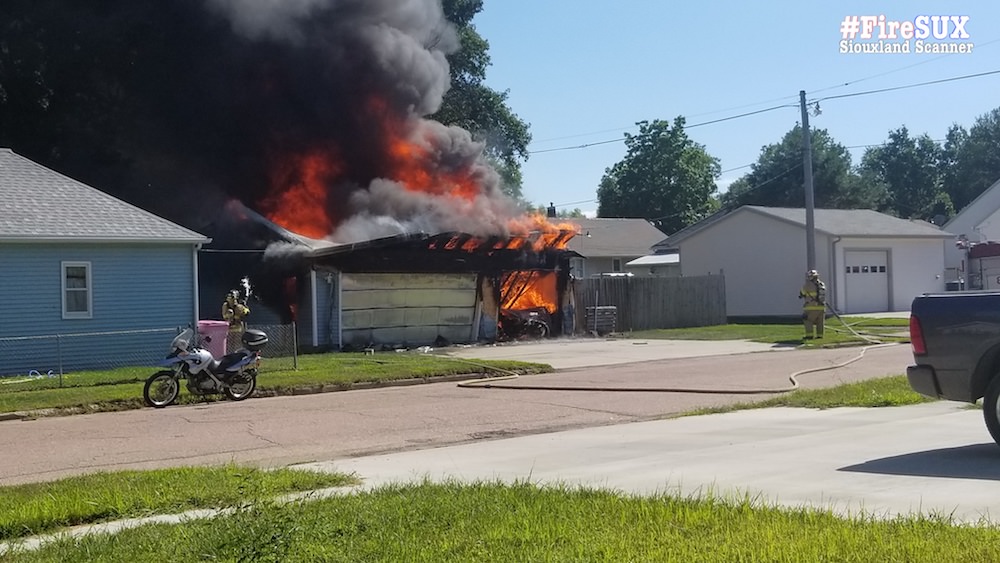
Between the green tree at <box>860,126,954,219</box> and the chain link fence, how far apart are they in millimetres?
86037

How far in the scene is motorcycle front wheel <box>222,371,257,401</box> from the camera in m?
17.4

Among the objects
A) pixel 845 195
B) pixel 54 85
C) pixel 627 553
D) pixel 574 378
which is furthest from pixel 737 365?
pixel 845 195

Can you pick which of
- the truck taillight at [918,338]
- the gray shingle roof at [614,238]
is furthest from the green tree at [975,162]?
the truck taillight at [918,338]

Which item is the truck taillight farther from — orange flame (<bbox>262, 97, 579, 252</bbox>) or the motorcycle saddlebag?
orange flame (<bbox>262, 97, 579, 252</bbox>)

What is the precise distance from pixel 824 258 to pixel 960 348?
1252 inches

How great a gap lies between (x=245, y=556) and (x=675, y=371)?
15452 mm

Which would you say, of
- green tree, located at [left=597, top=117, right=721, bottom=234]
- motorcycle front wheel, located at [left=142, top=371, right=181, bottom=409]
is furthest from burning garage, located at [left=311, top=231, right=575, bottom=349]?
green tree, located at [left=597, top=117, right=721, bottom=234]

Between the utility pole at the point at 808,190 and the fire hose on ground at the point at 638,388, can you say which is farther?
the utility pole at the point at 808,190

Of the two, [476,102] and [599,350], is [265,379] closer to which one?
[599,350]

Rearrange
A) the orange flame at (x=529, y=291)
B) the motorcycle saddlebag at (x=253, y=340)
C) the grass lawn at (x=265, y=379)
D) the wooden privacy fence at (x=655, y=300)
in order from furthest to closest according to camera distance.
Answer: the wooden privacy fence at (x=655, y=300), the orange flame at (x=529, y=291), the motorcycle saddlebag at (x=253, y=340), the grass lawn at (x=265, y=379)

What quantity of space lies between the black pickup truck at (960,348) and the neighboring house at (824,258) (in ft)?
101

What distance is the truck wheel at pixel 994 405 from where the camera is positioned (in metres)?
8.88

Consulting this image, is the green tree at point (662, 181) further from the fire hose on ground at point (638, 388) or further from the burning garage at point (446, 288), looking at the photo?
the fire hose on ground at point (638, 388)

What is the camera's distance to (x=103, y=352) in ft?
75.4
